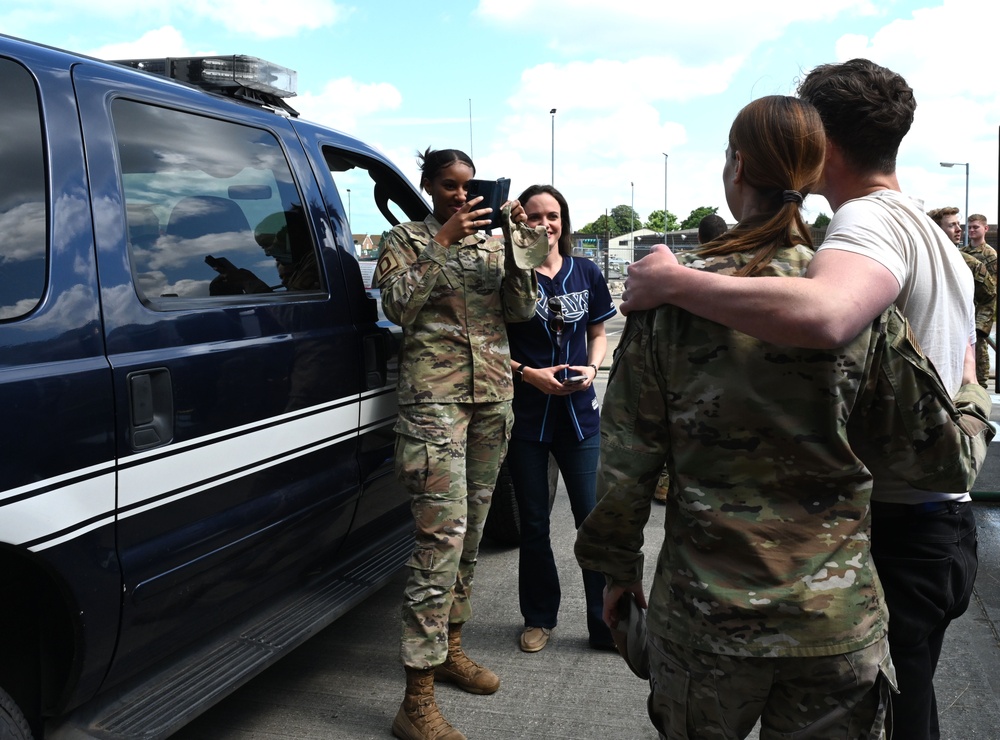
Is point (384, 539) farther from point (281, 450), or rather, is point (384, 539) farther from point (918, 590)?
point (918, 590)

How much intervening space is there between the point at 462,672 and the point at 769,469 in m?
2.13

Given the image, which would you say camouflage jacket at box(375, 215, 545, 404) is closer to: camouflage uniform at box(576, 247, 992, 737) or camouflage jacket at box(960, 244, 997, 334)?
camouflage uniform at box(576, 247, 992, 737)

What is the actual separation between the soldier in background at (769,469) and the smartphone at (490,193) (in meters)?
1.41

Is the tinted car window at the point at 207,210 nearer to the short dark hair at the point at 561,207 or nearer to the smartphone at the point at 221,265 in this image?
the smartphone at the point at 221,265

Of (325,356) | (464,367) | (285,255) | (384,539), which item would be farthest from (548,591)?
(285,255)

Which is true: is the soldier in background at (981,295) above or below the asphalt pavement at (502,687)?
above

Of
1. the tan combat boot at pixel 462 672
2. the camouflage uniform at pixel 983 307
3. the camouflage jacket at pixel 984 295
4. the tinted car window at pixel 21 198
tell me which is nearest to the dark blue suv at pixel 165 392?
the tinted car window at pixel 21 198

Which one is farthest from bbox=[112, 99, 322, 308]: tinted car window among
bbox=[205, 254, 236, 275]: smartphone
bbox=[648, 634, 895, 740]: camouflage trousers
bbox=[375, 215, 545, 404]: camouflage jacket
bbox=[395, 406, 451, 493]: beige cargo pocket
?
bbox=[648, 634, 895, 740]: camouflage trousers

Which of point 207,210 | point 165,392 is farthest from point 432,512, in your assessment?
point 207,210

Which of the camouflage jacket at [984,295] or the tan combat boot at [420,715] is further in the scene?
the camouflage jacket at [984,295]

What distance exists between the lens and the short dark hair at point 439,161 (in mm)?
3291

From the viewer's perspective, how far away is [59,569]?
2.03 meters

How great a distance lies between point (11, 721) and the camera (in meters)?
2.00

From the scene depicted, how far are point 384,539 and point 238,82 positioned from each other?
1844 millimetres
